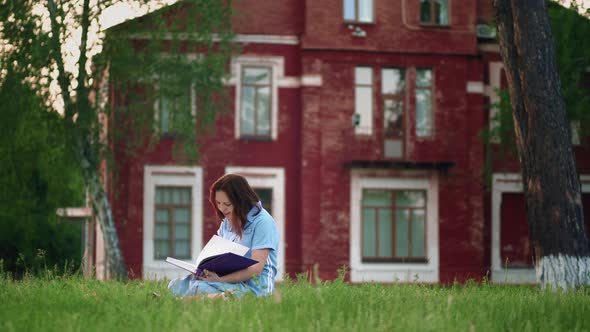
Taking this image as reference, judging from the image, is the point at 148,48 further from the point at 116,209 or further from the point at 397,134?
the point at 397,134

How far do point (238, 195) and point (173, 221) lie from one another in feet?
71.6

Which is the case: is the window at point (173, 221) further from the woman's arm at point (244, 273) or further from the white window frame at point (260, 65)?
the woman's arm at point (244, 273)

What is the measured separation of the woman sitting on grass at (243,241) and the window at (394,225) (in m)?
22.0

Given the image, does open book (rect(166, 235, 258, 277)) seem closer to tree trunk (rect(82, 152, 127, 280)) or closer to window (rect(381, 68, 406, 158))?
tree trunk (rect(82, 152, 127, 280))

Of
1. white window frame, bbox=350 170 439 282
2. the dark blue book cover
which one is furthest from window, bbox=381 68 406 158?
the dark blue book cover

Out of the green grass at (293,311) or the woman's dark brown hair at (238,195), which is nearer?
the green grass at (293,311)

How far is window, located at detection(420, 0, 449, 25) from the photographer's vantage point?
31.6 metres

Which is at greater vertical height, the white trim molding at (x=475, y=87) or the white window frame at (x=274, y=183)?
the white trim molding at (x=475, y=87)

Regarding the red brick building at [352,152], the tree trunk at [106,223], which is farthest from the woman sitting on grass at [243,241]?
the red brick building at [352,152]

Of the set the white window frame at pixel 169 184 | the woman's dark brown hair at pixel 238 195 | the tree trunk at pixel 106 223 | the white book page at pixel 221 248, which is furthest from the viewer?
the white window frame at pixel 169 184

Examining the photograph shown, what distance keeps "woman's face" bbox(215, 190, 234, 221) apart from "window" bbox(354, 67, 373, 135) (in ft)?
72.2

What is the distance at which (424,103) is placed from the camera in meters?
31.4

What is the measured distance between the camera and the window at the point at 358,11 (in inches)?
1232

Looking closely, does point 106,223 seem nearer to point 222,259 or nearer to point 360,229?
point 360,229
